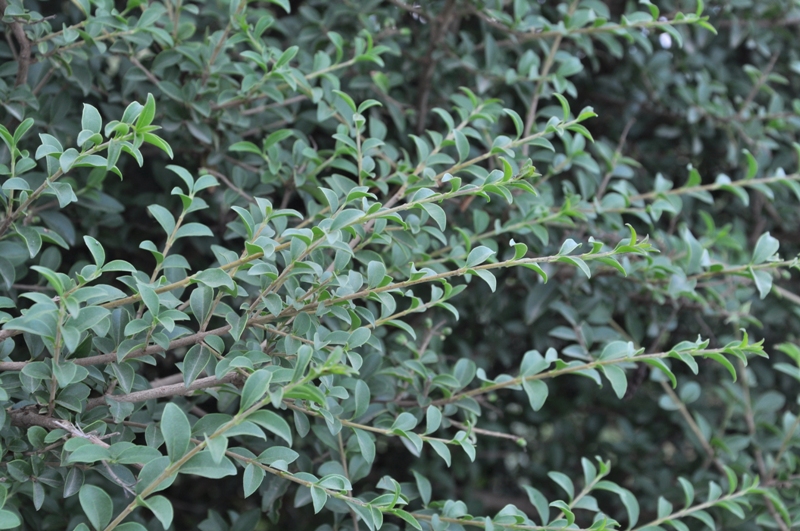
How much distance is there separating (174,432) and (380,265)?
14.0 inches

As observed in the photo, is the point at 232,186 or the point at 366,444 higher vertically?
the point at 232,186

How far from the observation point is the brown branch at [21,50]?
1.14 metres

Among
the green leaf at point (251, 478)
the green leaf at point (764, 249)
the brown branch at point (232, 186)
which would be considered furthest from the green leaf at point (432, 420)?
the green leaf at point (764, 249)

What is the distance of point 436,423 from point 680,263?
735 millimetres

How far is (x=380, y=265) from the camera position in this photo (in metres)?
0.98

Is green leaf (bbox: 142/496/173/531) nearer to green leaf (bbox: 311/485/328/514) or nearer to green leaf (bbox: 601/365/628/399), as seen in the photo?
green leaf (bbox: 311/485/328/514)

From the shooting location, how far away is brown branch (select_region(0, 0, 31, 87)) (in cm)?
114

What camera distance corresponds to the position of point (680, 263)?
4.89 ft

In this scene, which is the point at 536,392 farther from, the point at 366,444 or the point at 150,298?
the point at 150,298

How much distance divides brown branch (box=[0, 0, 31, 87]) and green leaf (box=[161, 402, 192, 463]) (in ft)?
2.42

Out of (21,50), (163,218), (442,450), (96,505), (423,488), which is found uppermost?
(21,50)

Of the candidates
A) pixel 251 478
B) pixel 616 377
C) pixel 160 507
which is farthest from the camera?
pixel 616 377

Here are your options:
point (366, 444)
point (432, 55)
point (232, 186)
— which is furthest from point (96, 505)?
point (432, 55)

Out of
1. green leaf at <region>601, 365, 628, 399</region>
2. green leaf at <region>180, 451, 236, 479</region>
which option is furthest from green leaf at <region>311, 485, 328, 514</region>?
green leaf at <region>601, 365, 628, 399</region>
